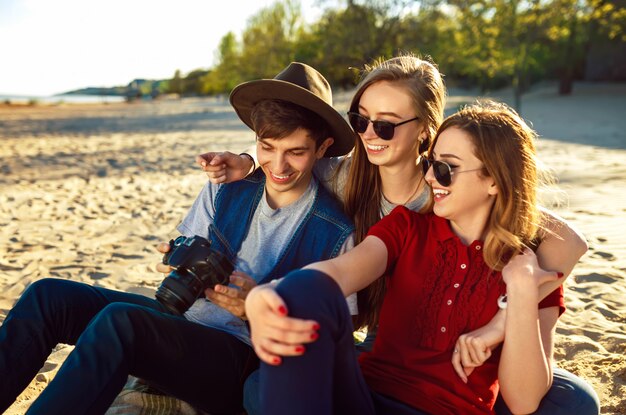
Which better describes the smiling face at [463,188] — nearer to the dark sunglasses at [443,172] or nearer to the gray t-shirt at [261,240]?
the dark sunglasses at [443,172]

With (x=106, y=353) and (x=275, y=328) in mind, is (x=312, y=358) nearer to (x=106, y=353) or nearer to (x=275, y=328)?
(x=275, y=328)

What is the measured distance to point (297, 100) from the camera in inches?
105

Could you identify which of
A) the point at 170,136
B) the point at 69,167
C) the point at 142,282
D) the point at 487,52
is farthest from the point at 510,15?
the point at 142,282

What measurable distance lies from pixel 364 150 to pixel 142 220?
4.05 meters

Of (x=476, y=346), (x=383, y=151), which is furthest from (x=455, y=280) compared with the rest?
(x=383, y=151)

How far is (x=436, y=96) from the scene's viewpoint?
283 cm

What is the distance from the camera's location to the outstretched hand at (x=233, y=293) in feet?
7.25

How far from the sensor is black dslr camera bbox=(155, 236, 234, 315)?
84.9 inches

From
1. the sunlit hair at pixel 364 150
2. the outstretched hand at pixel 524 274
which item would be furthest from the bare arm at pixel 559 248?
the sunlit hair at pixel 364 150

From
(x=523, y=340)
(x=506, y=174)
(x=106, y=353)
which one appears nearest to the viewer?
(x=523, y=340)

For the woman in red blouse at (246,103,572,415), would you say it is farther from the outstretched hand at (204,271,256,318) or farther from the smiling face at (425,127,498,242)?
the outstretched hand at (204,271,256,318)

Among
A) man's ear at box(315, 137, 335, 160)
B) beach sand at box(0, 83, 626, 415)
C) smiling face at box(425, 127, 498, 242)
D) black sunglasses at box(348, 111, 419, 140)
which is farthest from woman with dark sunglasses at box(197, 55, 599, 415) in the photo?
beach sand at box(0, 83, 626, 415)

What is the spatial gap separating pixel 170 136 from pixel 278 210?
49.1 feet

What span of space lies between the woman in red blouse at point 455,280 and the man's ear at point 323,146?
677 mm
